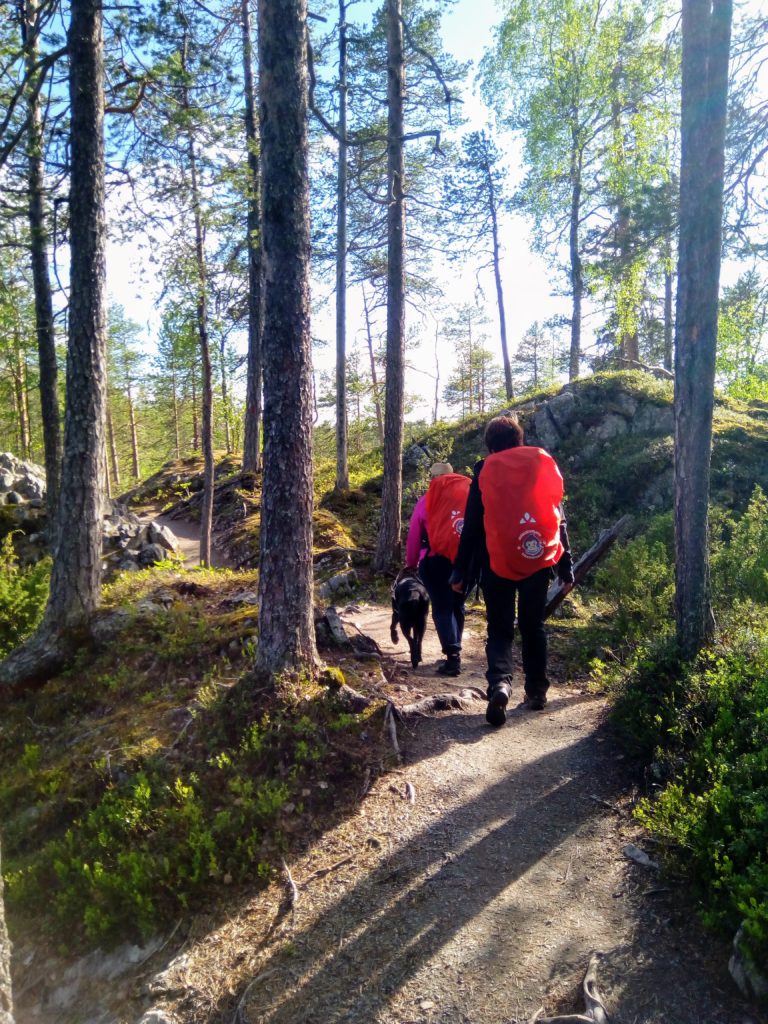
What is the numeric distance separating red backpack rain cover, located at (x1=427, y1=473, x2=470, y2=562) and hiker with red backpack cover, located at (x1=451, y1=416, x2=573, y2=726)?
111 centimetres

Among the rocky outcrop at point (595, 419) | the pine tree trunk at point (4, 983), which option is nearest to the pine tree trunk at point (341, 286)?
the rocky outcrop at point (595, 419)

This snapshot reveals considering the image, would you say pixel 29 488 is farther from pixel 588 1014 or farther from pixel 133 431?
pixel 133 431

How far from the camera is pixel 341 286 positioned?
16344mm

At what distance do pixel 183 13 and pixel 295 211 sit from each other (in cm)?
484

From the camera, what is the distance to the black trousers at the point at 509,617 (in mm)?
4547

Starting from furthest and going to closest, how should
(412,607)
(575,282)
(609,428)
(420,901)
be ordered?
(575,282), (609,428), (412,607), (420,901)

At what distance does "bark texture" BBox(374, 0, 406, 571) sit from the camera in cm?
1062

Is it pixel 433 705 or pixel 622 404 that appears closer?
pixel 433 705

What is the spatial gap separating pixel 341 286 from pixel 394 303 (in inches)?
238

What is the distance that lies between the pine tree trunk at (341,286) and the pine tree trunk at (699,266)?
11113 millimetres

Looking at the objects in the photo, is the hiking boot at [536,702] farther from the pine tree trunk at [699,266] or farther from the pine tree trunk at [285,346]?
the pine tree trunk at [285,346]

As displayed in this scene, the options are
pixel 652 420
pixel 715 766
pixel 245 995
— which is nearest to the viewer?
pixel 245 995

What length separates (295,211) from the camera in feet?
14.7

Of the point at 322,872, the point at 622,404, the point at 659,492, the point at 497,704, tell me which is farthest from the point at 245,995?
the point at 622,404
